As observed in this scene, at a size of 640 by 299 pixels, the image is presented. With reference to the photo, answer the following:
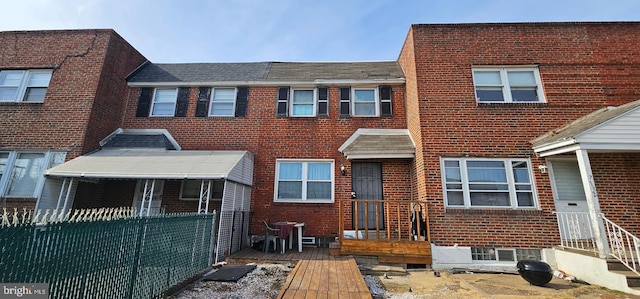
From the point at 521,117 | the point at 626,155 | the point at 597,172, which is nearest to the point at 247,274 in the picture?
the point at 521,117

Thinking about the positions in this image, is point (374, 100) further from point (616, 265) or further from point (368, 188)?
point (616, 265)

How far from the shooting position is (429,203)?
797 cm

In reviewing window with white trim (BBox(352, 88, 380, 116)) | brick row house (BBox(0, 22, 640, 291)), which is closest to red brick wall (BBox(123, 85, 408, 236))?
brick row house (BBox(0, 22, 640, 291))

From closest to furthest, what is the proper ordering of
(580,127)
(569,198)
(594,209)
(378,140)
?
(594,209) < (580,127) < (569,198) < (378,140)

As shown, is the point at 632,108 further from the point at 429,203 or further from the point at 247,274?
the point at 247,274

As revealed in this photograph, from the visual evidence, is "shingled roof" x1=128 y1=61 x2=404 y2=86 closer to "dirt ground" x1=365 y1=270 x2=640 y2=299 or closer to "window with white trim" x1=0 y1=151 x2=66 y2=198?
"window with white trim" x1=0 y1=151 x2=66 y2=198

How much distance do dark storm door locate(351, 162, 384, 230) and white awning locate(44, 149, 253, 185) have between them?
396 centimetres

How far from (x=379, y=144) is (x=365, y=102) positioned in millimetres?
2309

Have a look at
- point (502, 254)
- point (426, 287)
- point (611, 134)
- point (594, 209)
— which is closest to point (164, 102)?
point (426, 287)

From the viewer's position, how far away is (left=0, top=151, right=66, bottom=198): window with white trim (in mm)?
9430

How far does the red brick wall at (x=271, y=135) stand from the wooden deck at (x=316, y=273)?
1.48 m

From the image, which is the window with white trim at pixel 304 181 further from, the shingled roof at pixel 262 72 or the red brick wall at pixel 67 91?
the red brick wall at pixel 67 91

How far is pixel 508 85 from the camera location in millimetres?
A: 9031

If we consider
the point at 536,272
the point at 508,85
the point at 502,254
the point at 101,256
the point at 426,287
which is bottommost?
the point at 426,287
